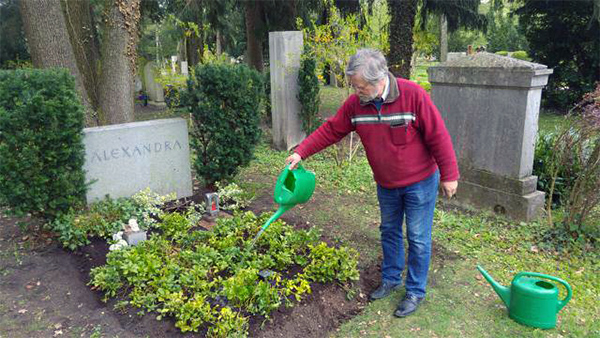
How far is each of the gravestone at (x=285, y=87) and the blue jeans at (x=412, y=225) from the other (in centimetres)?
508

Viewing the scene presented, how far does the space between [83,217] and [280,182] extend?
2068 mm

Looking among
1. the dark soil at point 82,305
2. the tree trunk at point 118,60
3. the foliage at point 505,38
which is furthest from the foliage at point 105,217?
the foliage at point 505,38

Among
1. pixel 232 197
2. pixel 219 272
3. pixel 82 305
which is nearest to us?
pixel 82 305

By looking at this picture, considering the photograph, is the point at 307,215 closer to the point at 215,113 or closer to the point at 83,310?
the point at 215,113

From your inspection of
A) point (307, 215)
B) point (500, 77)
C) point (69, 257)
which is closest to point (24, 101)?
point (69, 257)

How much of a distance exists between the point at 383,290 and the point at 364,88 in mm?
1583

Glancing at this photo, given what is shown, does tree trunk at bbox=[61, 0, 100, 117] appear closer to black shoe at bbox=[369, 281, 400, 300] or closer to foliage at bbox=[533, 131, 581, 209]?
black shoe at bbox=[369, 281, 400, 300]

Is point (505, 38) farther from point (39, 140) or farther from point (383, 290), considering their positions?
point (39, 140)

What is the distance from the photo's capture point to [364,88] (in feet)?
9.52

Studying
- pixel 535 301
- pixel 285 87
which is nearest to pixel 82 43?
pixel 285 87

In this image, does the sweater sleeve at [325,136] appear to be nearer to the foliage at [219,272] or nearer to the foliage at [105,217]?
the foliage at [219,272]

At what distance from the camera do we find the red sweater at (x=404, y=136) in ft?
9.69

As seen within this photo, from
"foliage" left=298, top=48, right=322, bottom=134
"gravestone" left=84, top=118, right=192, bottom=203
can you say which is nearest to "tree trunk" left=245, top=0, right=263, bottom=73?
"foliage" left=298, top=48, right=322, bottom=134

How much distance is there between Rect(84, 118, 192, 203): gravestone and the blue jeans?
264 cm
